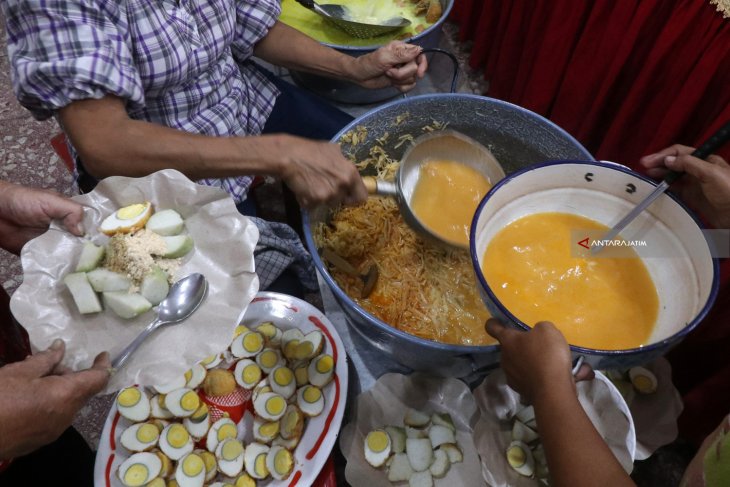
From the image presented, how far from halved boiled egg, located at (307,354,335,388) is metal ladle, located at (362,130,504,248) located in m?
0.45

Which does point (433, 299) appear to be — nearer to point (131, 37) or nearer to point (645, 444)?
point (645, 444)

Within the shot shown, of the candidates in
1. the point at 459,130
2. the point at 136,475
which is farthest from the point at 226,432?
the point at 459,130

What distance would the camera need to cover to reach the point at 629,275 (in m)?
0.93

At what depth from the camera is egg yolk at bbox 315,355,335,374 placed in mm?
1312

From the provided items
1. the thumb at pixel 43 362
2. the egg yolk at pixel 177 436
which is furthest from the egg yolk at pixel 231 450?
the thumb at pixel 43 362

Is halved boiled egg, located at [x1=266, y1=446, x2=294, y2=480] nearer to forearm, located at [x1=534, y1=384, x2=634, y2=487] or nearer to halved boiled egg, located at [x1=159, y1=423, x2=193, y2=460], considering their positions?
halved boiled egg, located at [x1=159, y1=423, x2=193, y2=460]

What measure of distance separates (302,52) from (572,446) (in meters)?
1.34

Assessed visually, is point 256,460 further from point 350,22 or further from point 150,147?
point 350,22

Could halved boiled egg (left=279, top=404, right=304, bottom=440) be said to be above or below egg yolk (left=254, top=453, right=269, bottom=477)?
above

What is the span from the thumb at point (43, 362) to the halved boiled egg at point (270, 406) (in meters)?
0.53

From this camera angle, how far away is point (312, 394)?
129cm

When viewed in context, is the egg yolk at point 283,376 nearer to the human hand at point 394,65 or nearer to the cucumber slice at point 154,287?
the cucumber slice at point 154,287

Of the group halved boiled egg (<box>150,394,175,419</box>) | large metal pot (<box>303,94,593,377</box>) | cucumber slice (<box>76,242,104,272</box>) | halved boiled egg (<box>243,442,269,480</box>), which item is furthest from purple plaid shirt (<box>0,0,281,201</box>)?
halved boiled egg (<box>243,442,269,480</box>)

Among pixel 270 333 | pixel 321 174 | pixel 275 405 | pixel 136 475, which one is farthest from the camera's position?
pixel 270 333
